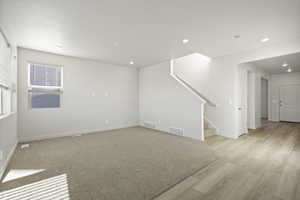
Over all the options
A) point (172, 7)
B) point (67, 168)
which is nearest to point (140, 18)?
point (172, 7)

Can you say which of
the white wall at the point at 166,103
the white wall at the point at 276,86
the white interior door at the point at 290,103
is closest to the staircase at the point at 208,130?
the white wall at the point at 166,103

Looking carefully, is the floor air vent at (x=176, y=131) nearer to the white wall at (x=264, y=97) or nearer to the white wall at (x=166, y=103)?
the white wall at (x=166, y=103)

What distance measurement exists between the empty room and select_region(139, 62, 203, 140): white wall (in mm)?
38

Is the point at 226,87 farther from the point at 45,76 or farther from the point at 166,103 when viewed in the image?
the point at 45,76

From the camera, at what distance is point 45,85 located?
4.12 meters

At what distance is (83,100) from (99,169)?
120 inches

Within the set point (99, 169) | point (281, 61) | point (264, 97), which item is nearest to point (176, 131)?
point (99, 169)

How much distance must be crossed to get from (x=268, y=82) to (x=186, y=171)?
8.22m

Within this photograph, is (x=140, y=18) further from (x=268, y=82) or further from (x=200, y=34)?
(x=268, y=82)

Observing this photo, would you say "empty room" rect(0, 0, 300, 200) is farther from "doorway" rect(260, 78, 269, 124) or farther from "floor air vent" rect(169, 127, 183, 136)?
"doorway" rect(260, 78, 269, 124)

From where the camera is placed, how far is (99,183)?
193cm

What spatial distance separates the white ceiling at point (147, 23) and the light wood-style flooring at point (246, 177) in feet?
8.46

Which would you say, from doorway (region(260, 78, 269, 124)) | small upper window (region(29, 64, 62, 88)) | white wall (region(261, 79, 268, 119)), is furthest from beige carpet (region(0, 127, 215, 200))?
white wall (region(261, 79, 268, 119))

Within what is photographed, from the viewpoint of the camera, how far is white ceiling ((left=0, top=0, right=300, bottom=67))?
1981 mm
